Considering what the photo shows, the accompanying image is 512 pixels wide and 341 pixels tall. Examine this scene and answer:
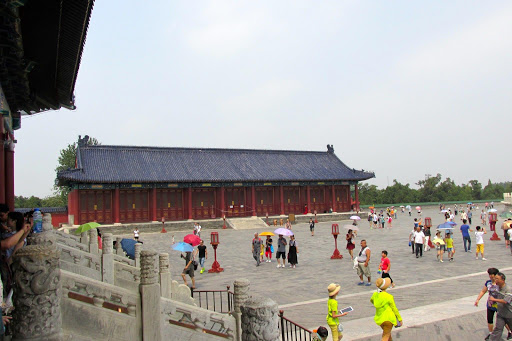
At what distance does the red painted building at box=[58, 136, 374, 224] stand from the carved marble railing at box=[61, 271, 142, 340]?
2912 cm

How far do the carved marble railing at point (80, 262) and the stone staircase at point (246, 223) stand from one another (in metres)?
26.2

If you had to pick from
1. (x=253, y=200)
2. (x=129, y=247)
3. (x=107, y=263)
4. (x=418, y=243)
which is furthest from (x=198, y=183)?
(x=107, y=263)

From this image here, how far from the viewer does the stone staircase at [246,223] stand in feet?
117

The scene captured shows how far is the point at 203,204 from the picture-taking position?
3875 centimetres

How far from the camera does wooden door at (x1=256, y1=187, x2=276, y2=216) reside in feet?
135

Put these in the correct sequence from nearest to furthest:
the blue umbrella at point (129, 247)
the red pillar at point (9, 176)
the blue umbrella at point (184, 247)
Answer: the blue umbrella at point (184, 247)
the blue umbrella at point (129, 247)
the red pillar at point (9, 176)

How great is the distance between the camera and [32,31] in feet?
37.1

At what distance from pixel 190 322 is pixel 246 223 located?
30731 millimetres

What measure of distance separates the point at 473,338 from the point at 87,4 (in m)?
10.6

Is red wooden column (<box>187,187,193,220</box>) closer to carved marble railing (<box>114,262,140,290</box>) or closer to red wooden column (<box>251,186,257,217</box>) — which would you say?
red wooden column (<box>251,186,257,217</box>)

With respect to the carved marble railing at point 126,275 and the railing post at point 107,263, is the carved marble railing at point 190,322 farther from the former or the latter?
the carved marble railing at point 126,275

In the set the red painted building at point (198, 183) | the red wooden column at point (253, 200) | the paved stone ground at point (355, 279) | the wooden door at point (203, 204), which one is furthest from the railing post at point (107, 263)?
the red wooden column at point (253, 200)

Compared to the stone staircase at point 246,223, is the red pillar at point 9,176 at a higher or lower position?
higher

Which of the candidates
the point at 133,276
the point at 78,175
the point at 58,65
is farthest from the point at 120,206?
the point at 133,276
